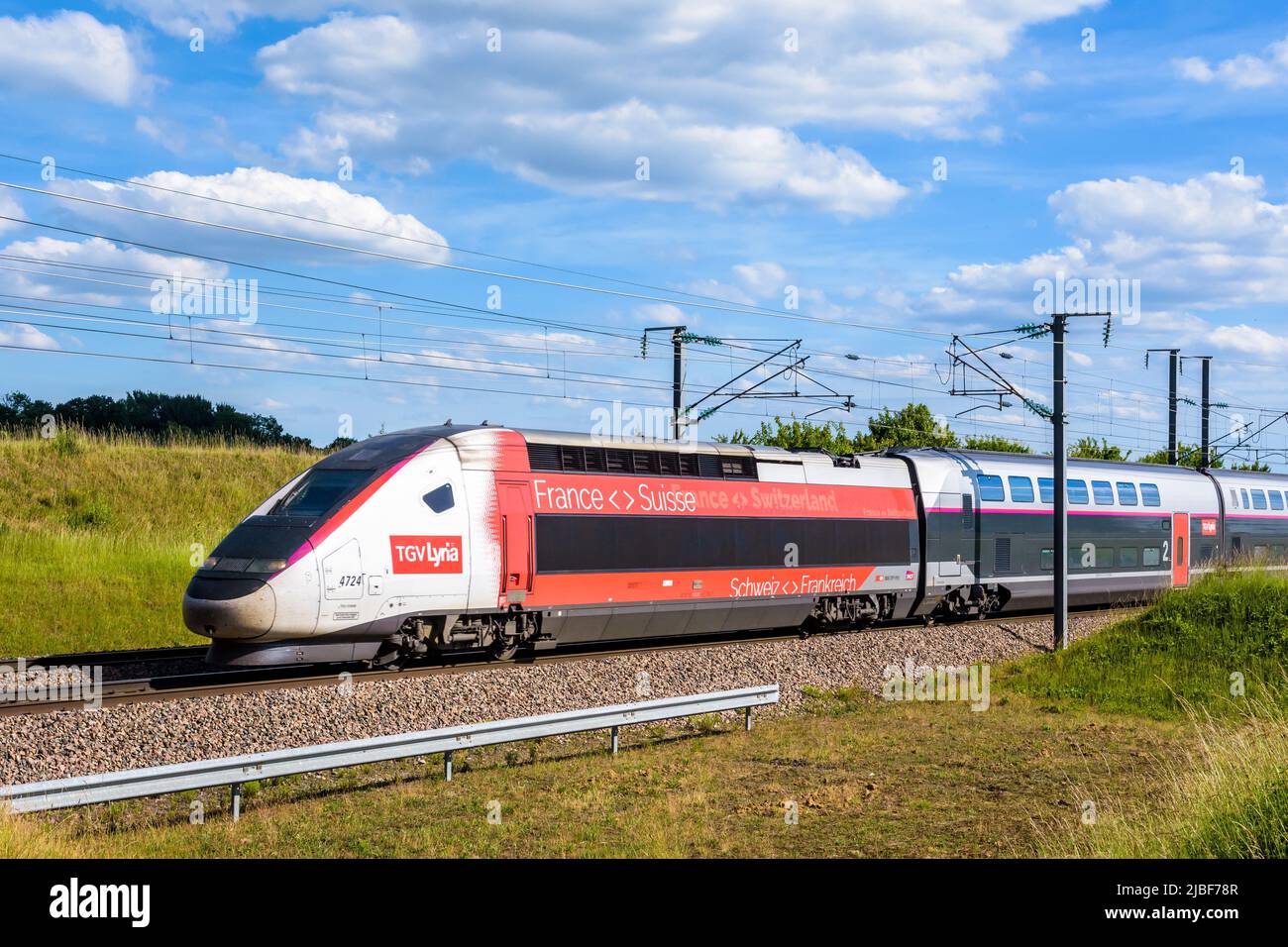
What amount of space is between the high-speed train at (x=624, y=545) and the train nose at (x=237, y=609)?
0.03 m

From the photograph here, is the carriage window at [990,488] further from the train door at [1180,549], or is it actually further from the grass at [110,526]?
the grass at [110,526]

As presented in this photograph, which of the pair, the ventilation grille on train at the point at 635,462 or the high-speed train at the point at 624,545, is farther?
the ventilation grille on train at the point at 635,462

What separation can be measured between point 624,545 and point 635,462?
64.9 inches

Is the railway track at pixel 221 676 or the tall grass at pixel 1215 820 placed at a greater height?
the tall grass at pixel 1215 820

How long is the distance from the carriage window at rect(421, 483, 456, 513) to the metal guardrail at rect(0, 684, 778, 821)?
16.3 ft

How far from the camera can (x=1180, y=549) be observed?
37.0 metres

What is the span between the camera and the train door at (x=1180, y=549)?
3678 cm

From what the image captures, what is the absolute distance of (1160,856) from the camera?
27.2 ft

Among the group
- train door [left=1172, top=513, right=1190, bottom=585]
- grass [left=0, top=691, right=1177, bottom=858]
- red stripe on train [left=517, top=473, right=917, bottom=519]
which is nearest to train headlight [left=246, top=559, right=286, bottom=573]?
grass [left=0, top=691, right=1177, bottom=858]

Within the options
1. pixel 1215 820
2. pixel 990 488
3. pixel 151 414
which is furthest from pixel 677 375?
pixel 151 414

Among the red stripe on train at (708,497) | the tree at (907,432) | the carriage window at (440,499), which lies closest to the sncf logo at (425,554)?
the carriage window at (440,499)

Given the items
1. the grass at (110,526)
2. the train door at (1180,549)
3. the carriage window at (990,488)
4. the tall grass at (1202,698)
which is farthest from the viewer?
the train door at (1180,549)

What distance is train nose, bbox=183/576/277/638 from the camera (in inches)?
645
